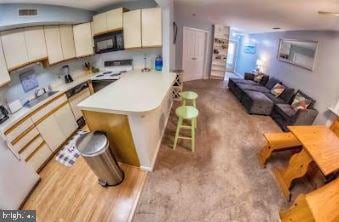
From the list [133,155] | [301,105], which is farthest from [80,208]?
[301,105]

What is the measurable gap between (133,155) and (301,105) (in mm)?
3451

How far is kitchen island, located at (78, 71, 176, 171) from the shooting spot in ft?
6.27

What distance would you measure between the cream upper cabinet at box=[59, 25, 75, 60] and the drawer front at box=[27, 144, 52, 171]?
168 cm

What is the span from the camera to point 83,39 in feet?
11.3

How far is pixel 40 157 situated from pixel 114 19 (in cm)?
267

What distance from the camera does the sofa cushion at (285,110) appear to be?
11.2 feet

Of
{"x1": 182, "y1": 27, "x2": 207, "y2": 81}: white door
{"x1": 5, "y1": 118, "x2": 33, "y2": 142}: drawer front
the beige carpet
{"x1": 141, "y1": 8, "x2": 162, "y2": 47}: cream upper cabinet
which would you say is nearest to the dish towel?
{"x1": 5, "y1": 118, "x2": 33, "y2": 142}: drawer front

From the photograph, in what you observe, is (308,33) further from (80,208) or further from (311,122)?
(80,208)

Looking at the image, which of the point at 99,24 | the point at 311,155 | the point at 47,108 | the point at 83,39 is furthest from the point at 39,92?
the point at 311,155

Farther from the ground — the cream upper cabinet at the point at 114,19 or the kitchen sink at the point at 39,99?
the cream upper cabinet at the point at 114,19

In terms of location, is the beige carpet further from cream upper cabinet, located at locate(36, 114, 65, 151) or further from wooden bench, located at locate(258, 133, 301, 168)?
cream upper cabinet, located at locate(36, 114, 65, 151)

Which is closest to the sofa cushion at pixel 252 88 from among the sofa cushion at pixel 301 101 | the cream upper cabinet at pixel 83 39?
the sofa cushion at pixel 301 101

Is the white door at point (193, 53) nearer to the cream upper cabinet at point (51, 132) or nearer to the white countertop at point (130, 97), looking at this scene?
the white countertop at point (130, 97)

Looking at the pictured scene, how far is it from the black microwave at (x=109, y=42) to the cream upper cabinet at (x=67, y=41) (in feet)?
1.47
